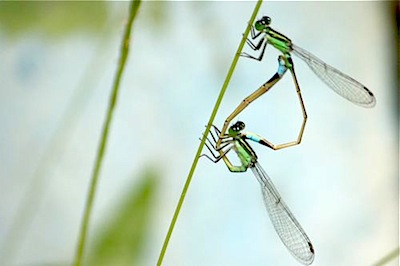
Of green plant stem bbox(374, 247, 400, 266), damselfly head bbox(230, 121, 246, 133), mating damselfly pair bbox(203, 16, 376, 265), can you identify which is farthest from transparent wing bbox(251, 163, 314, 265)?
green plant stem bbox(374, 247, 400, 266)

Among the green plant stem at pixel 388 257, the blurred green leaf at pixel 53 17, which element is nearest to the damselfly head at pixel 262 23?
the blurred green leaf at pixel 53 17

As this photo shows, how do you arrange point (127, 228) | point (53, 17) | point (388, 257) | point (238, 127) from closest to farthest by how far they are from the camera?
point (127, 228)
point (238, 127)
point (53, 17)
point (388, 257)

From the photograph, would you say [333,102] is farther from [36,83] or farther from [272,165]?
[36,83]

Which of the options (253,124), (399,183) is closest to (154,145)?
(253,124)

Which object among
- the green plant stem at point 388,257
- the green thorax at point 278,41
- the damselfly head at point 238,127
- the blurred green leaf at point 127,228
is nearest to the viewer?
the blurred green leaf at point 127,228

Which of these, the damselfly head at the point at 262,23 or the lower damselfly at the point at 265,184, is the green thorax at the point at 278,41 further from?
the lower damselfly at the point at 265,184

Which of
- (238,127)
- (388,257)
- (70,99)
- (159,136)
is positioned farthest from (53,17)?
(388,257)

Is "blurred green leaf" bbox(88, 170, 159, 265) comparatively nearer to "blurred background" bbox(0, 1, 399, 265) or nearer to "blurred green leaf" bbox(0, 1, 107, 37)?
"blurred background" bbox(0, 1, 399, 265)

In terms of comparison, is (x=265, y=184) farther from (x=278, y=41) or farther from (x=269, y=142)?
(x=278, y=41)
